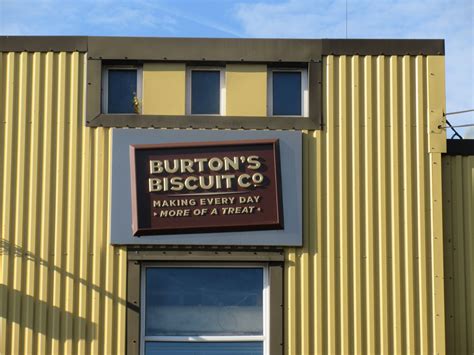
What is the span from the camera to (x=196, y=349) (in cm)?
1042

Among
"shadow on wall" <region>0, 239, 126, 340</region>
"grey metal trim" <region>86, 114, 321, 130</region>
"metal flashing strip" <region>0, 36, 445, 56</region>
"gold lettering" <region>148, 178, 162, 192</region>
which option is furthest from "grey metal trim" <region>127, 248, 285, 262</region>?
"metal flashing strip" <region>0, 36, 445, 56</region>

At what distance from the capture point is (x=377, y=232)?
416 inches

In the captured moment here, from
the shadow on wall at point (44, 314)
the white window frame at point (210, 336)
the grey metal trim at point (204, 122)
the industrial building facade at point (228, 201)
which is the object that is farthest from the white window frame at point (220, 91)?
the shadow on wall at point (44, 314)

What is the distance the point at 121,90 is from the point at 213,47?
136 cm

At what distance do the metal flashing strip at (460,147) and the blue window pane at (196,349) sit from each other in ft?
12.0

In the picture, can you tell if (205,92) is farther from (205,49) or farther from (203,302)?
(203,302)

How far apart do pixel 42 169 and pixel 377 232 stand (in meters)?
4.38

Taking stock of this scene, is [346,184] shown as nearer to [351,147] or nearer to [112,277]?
[351,147]

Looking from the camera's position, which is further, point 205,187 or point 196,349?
point 205,187

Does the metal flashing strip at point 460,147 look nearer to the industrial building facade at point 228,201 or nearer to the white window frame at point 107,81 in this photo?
the industrial building facade at point 228,201

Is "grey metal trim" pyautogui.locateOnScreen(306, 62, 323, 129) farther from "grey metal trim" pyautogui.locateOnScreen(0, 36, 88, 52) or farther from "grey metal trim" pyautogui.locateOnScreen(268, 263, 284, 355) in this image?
"grey metal trim" pyautogui.locateOnScreen(0, 36, 88, 52)

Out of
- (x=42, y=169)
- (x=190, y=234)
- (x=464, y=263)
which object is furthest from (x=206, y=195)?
(x=464, y=263)

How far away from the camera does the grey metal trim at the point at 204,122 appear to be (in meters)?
10.7

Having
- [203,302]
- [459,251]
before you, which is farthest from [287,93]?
[459,251]
